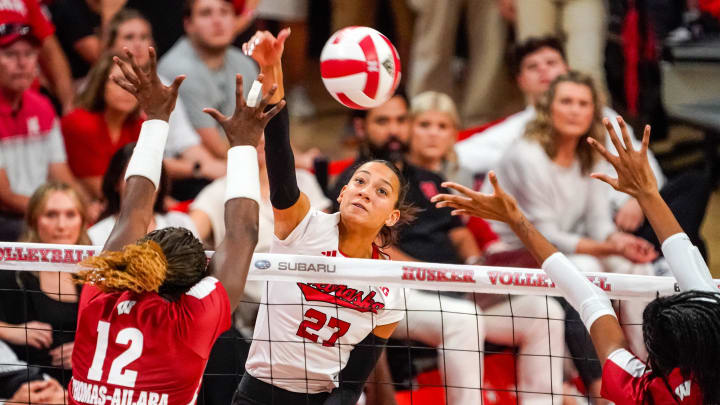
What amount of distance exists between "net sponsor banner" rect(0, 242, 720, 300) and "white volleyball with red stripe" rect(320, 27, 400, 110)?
0.79m

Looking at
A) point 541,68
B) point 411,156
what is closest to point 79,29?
point 411,156

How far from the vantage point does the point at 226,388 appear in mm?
4922

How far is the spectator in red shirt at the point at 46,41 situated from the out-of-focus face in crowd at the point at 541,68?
3.11 meters

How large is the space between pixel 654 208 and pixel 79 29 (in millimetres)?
5144

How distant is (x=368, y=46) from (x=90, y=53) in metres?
3.66

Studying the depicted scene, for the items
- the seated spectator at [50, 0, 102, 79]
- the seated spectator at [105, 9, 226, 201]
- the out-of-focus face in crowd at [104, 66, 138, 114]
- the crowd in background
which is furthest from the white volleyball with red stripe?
the seated spectator at [50, 0, 102, 79]

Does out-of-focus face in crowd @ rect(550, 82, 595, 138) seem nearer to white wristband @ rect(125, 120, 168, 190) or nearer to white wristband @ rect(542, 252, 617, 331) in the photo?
white wristband @ rect(542, 252, 617, 331)

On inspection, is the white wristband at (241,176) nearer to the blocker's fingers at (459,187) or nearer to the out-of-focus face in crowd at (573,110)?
the blocker's fingers at (459,187)

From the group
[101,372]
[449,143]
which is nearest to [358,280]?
[101,372]

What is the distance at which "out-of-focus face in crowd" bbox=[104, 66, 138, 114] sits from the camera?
6406mm

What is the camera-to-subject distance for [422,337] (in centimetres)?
527

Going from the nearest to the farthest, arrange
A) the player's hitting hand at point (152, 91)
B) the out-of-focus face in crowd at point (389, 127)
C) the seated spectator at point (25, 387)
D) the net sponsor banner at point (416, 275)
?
the player's hitting hand at point (152, 91) → the net sponsor banner at point (416, 275) → the seated spectator at point (25, 387) → the out-of-focus face in crowd at point (389, 127)

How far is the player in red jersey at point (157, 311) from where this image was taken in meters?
3.18

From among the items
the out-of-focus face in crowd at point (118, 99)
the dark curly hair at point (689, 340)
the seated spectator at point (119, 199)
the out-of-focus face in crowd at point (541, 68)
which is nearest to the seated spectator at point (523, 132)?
the out-of-focus face in crowd at point (541, 68)
